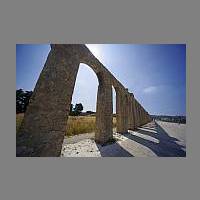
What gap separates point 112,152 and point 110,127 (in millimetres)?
1945

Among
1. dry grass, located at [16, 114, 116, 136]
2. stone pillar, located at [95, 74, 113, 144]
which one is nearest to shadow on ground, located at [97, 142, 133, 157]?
stone pillar, located at [95, 74, 113, 144]

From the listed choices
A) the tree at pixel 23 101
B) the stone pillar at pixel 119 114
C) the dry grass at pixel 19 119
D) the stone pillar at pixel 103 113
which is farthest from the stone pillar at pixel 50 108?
the stone pillar at pixel 119 114

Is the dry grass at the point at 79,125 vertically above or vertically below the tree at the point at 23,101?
below

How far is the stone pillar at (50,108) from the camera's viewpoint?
13.5ft

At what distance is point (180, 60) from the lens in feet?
17.7

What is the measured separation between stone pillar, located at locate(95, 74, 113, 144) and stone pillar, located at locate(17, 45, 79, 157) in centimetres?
252

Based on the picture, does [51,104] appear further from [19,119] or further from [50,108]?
[19,119]

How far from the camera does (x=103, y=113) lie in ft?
23.9

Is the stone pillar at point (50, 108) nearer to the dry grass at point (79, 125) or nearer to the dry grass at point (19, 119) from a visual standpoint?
the dry grass at point (19, 119)

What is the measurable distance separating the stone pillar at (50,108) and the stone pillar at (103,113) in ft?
8.26

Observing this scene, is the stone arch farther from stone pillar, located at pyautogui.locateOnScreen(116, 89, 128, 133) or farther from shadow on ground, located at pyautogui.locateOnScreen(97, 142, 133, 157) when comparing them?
stone pillar, located at pyautogui.locateOnScreen(116, 89, 128, 133)

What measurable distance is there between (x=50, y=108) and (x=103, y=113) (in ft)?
10.3

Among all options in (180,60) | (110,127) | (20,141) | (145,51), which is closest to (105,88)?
(110,127)

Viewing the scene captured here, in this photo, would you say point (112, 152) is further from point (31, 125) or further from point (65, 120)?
point (31, 125)
